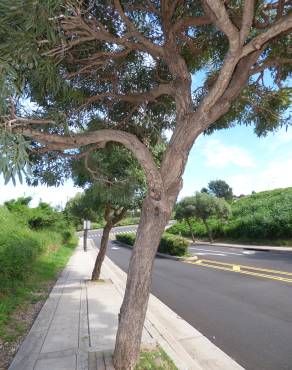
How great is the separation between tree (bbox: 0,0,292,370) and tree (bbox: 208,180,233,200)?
7491 cm

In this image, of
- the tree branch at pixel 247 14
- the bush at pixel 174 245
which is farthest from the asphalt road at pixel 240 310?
the bush at pixel 174 245

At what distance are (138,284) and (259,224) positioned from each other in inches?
1217

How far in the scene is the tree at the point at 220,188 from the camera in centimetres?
8056

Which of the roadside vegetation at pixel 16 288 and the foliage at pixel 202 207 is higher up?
the foliage at pixel 202 207

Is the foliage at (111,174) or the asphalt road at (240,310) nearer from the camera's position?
the asphalt road at (240,310)

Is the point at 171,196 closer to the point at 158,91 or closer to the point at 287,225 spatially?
the point at 158,91

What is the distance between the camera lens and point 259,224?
33.8 m

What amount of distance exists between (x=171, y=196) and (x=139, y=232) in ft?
1.87

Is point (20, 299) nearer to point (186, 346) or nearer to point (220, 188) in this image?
point (186, 346)

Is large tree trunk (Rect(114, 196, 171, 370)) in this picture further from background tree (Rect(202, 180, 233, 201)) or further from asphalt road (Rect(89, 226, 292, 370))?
background tree (Rect(202, 180, 233, 201))

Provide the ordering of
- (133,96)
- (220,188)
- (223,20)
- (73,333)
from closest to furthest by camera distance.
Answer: (223,20)
(133,96)
(73,333)
(220,188)

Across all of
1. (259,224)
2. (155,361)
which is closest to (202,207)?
(259,224)

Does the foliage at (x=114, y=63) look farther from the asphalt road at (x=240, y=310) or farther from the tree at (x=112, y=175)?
the asphalt road at (x=240, y=310)

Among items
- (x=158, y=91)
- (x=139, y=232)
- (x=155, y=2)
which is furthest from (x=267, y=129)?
(x=139, y=232)
